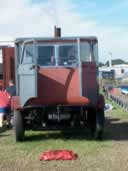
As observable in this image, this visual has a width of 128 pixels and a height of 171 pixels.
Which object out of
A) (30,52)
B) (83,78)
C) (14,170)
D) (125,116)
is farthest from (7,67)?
(14,170)

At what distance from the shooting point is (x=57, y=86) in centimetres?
1227

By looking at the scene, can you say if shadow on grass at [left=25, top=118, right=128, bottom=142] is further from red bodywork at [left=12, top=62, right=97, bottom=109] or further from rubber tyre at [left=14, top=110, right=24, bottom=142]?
red bodywork at [left=12, top=62, right=97, bottom=109]

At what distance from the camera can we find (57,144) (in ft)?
39.4

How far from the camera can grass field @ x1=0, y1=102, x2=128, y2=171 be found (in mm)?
9289

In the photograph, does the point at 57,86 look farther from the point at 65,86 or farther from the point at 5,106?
the point at 5,106

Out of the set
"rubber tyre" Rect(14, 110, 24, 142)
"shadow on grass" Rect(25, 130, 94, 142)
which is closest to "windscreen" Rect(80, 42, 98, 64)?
"shadow on grass" Rect(25, 130, 94, 142)

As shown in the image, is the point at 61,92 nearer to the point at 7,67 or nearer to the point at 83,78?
the point at 83,78

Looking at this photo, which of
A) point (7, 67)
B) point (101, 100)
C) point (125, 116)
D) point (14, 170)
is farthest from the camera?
point (7, 67)

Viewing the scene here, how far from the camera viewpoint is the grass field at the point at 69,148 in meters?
9.29

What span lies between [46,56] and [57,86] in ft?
4.04

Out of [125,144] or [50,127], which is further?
[50,127]

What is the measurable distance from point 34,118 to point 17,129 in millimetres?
491

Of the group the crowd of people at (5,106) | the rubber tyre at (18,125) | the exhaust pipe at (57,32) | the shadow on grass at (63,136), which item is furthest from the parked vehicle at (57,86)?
the crowd of people at (5,106)

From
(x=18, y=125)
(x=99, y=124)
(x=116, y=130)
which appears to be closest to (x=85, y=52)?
(x=99, y=124)
